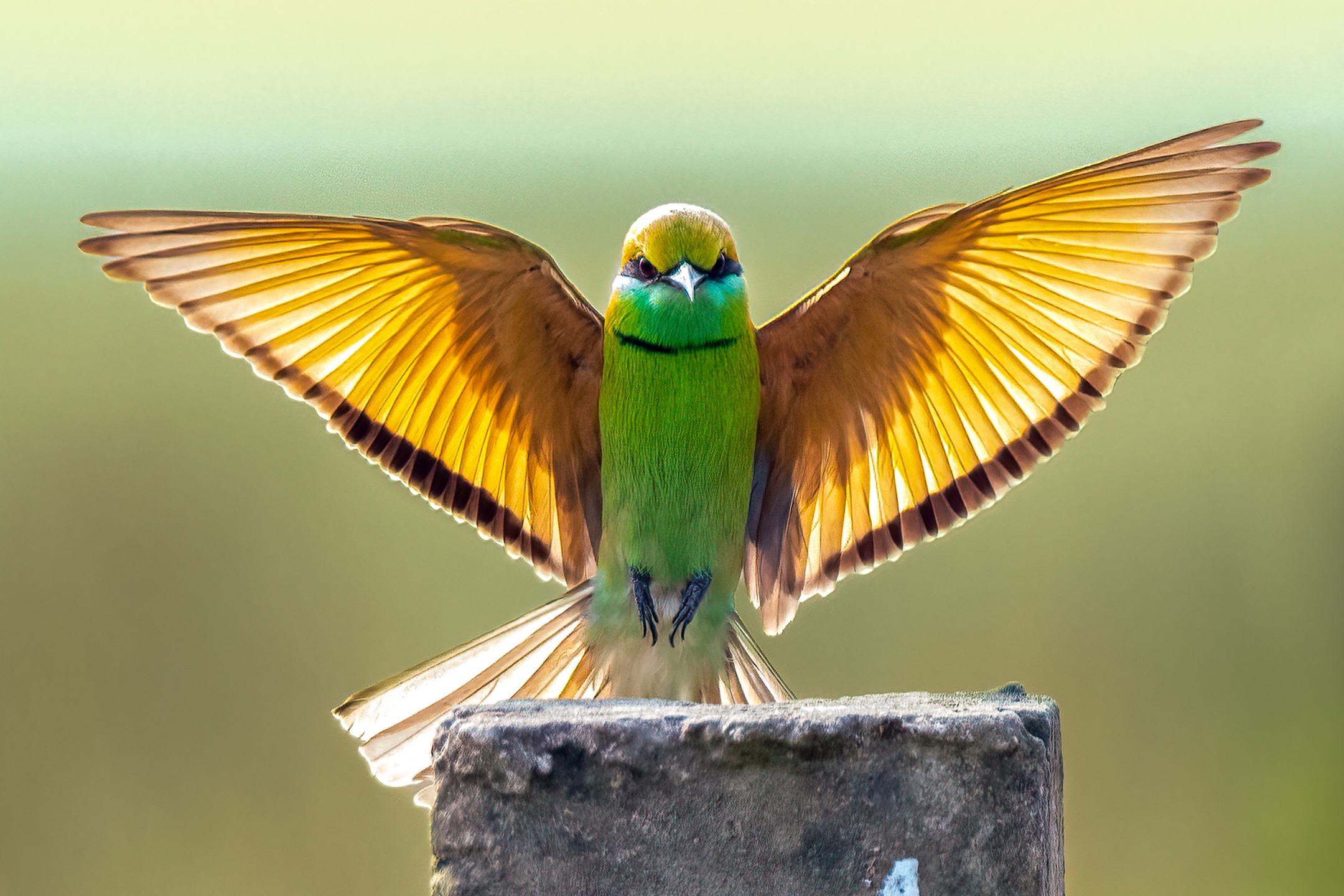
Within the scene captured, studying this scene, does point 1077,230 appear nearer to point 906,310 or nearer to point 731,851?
point 906,310

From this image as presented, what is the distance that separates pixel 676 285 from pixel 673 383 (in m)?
0.14

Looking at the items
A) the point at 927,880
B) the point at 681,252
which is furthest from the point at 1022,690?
the point at 681,252

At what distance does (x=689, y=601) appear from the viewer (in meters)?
1.86

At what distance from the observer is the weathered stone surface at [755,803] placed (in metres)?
1.14

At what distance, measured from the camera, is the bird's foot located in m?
1.86

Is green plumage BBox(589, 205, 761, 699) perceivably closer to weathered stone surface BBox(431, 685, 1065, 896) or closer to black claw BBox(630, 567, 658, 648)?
black claw BBox(630, 567, 658, 648)

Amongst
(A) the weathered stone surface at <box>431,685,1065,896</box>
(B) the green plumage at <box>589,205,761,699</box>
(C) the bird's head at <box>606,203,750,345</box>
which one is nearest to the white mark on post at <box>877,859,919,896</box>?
(A) the weathered stone surface at <box>431,685,1065,896</box>

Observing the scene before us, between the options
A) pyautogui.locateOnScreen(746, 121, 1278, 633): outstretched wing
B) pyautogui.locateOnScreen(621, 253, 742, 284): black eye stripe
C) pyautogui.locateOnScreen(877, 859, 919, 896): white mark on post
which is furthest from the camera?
pyautogui.locateOnScreen(621, 253, 742, 284): black eye stripe

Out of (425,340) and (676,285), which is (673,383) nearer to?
(676,285)

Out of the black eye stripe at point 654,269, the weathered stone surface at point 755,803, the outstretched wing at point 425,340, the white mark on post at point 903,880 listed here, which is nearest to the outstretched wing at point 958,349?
the black eye stripe at point 654,269

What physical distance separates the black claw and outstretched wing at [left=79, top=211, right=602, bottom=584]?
0.13m

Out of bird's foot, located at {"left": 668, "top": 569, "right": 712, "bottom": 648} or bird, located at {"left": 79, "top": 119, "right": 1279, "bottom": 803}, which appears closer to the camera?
bird, located at {"left": 79, "top": 119, "right": 1279, "bottom": 803}

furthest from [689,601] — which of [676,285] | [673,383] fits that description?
[676,285]

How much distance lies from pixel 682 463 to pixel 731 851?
2.50ft
